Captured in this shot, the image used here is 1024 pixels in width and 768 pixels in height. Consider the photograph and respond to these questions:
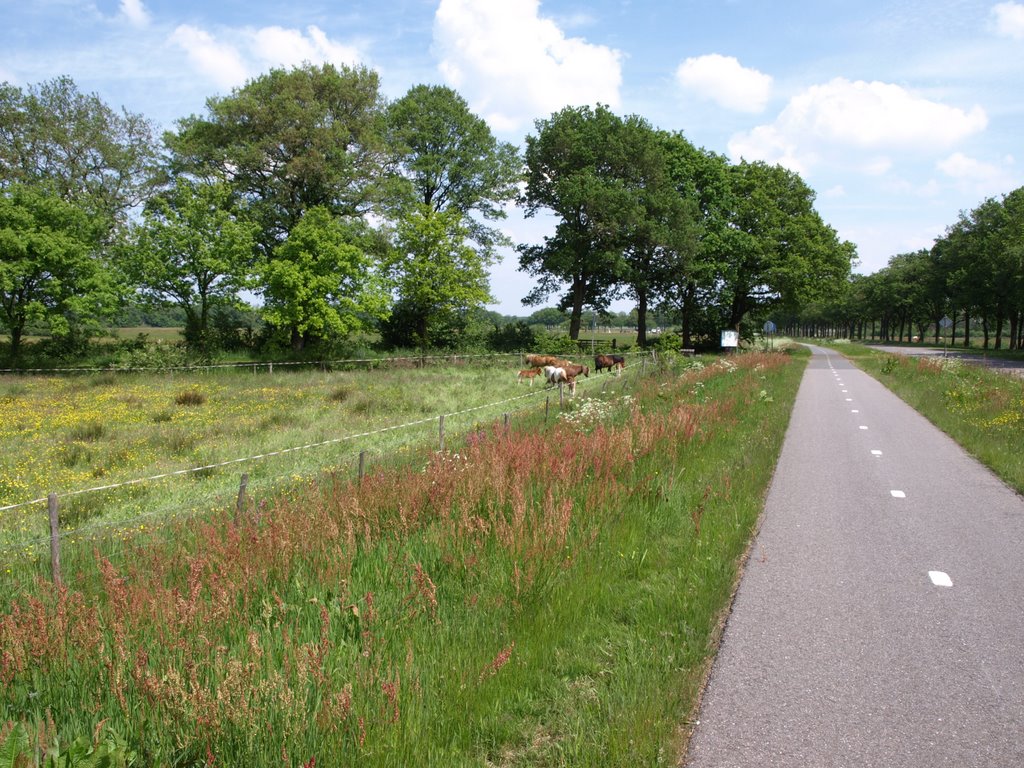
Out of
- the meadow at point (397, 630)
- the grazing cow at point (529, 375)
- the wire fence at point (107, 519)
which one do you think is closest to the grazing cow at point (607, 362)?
the grazing cow at point (529, 375)

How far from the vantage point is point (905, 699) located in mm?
3994

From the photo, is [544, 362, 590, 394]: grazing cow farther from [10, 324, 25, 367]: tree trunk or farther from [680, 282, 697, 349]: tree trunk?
[10, 324, 25, 367]: tree trunk

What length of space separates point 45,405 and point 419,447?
1656 cm

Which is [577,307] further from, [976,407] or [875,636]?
[875,636]

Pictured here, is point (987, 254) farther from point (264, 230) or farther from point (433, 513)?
point (433, 513)

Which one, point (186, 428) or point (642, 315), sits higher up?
point (642, 315)

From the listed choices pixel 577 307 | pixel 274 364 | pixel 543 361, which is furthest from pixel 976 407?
pixel 577 307

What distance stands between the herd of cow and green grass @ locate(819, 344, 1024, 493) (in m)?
10.8

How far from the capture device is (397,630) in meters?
4.39

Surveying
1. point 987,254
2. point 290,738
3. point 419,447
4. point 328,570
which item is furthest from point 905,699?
point 987,254

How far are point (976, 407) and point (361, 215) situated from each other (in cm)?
3925

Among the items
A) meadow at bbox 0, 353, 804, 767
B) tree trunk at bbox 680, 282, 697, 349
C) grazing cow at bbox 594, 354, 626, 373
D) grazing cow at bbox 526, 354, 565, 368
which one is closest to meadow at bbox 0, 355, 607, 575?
meadow at bbox 0, 353, 804, 767

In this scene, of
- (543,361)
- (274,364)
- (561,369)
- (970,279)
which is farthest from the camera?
(970,279)

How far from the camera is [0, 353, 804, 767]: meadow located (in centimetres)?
323
